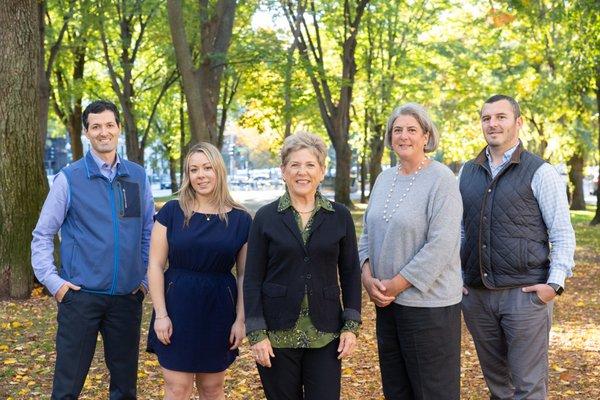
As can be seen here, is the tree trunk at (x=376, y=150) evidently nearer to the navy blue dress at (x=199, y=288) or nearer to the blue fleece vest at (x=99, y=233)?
the blue fleece vest at (x=99, y=233)

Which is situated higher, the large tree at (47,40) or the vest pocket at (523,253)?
the large tree at (47,40)

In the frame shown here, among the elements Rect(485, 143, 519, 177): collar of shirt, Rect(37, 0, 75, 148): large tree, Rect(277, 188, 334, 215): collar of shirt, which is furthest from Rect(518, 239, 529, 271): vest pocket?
Rect(37, 0, 75, 148): large tree

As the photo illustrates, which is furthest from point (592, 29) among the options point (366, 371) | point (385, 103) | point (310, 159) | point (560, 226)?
point (385, 103)

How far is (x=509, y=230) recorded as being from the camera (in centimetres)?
434

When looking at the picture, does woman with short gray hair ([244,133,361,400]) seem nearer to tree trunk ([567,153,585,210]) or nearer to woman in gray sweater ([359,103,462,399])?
woman in gray sweater ([359,103,462,399])

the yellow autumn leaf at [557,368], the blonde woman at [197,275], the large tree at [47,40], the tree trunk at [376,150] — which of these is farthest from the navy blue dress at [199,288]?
the tree trunk at [376,150]

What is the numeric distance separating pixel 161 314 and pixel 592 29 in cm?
1278

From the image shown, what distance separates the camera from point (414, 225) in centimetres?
396

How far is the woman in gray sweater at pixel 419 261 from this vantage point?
392 cm

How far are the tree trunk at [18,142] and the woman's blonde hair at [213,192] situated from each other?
622 cm

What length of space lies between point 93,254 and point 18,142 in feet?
19.5

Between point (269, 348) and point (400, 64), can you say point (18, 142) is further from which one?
point (400, 64)

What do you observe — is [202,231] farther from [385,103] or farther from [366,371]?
[385,103]

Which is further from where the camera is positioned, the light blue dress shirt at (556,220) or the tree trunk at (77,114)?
the tree trunk at (77,114)
